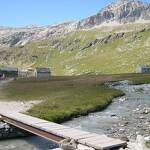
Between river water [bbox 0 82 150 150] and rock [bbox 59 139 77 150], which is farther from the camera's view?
river water [bbox 0 82 150 150]

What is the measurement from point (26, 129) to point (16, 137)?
3153 mm

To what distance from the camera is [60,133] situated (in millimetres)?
30656

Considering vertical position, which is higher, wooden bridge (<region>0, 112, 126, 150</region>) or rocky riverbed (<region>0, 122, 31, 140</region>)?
wooden bridge (<region>0, 112, 126, 150</region>)

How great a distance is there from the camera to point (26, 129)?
36.7 m

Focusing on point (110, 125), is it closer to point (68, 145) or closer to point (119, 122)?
point (119, 122)

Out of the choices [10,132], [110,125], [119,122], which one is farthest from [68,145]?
[119,122]

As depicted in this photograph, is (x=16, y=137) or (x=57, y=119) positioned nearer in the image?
(x=16, y=137)

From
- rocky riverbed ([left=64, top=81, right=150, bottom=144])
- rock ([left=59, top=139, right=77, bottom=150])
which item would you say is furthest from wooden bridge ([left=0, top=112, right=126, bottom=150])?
rocky riverbed ([left=64, top=81, right=150, bottom=144])

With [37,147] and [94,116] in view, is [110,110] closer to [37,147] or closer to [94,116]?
[94,116]

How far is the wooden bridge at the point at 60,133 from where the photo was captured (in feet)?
87.2

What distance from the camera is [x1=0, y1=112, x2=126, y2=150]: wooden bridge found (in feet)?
87.2

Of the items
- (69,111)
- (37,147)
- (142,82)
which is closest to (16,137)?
(37,147)

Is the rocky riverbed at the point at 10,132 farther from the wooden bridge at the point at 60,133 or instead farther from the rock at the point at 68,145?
the rock at the point at 68,145

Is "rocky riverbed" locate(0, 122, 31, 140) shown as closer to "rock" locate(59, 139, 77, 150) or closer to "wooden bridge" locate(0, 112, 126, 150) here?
"wooden bridge" locate(0, 112, 126, 150)
